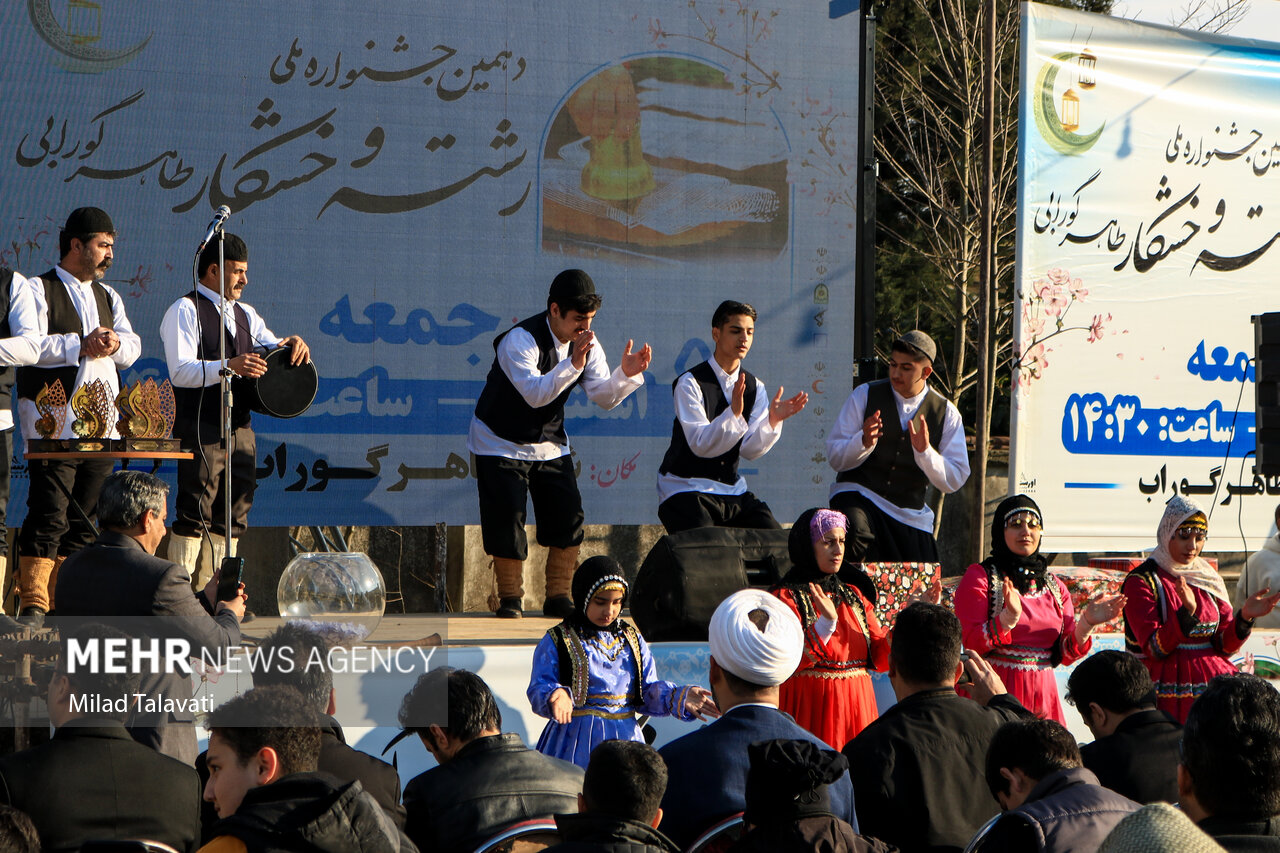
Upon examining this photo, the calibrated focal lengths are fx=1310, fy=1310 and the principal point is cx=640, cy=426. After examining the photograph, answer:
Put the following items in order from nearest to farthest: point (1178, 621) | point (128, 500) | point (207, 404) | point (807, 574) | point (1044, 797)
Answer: point (1044, 797) → point (128, 500) → point (807, 574) → point (1178, 621) → point (207, 404)

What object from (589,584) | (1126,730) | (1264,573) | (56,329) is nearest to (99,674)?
(589,584)

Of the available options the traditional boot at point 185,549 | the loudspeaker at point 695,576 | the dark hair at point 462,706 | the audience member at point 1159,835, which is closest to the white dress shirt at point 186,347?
the traditional boot at point 185,549

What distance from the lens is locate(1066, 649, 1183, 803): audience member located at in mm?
3068

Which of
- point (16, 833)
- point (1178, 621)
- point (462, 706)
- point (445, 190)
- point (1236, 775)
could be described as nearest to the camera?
point (16, 833)

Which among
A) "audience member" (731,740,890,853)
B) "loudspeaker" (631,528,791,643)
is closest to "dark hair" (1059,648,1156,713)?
"audience member" (731,740,890,853)

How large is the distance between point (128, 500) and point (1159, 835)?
9.11 feet

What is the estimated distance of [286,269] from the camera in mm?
6113

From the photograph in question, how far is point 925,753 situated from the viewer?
9.64 ft

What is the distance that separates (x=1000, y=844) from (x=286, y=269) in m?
4.60

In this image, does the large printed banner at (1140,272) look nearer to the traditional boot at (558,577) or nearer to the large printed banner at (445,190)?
the large printed banner at (445,190)

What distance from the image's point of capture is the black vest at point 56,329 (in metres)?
4.95

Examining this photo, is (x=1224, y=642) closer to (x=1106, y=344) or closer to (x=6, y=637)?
(x=1106, y=344)

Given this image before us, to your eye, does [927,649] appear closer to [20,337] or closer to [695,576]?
[695,576]

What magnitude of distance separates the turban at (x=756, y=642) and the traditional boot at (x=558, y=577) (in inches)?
92.2
